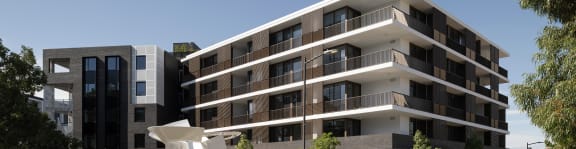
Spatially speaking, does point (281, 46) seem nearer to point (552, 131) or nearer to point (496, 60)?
point (496, 60)

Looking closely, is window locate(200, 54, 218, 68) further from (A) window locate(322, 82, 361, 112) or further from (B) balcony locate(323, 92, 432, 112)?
(B) balcony locate(323, 92, 432, 112)

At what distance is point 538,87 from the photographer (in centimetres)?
1517

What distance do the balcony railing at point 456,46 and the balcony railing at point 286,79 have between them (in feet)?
34.6

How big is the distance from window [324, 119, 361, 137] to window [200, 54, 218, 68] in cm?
1725

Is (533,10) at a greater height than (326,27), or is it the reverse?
(326,27)

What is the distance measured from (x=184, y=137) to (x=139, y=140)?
3864 cm

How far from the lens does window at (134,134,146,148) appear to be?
4997 centimetres

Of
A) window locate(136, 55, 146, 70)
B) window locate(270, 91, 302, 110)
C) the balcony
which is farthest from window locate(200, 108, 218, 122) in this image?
A: the balcony

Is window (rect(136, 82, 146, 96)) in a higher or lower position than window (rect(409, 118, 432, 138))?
higher

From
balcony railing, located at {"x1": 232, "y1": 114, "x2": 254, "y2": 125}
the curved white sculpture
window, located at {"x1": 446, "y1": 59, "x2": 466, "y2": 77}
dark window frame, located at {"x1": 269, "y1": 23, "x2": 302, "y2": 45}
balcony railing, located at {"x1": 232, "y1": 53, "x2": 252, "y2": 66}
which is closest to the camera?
the curved white sculpture

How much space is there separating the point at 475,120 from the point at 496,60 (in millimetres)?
9346

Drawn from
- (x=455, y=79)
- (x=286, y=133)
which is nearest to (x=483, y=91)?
(x=455, y=79)

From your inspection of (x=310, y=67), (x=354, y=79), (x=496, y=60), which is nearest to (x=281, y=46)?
(x=310, y=67)

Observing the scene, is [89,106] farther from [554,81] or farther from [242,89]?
[554,81]
